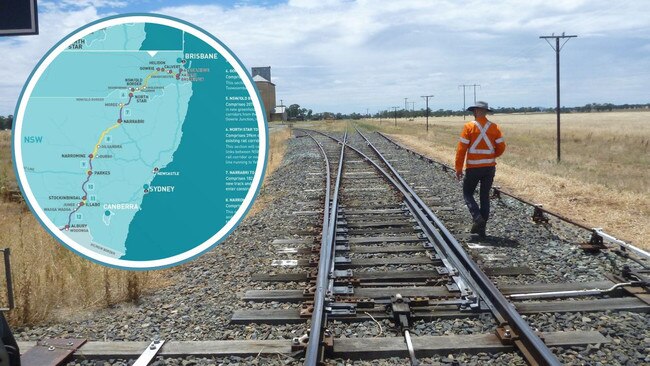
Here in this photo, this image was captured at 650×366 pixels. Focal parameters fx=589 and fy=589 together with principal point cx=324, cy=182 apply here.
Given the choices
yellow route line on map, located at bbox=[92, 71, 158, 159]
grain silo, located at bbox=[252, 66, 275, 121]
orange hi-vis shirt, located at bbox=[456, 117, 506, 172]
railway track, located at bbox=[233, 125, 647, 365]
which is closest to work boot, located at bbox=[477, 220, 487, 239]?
railway track, located at bbox=[233, 125, 647, 365]

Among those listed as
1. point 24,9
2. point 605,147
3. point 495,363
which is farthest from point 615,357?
point 605,147

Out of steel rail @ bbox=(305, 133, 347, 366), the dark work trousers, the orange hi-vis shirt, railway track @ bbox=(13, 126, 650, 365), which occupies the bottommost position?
railway track @ bbox=(13, 126, 650, 365)

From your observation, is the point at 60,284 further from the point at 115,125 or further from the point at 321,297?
the point at 115,125

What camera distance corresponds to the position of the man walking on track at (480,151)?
778 centimetres

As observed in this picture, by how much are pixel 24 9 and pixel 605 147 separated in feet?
135

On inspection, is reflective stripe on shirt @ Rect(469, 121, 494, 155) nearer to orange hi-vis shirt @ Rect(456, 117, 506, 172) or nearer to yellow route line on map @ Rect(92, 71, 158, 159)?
orange hi-vis shirt @ Rect(456, 117, 506, 172)

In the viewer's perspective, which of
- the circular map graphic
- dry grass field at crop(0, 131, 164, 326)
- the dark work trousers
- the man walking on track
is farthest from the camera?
the dark work trousers

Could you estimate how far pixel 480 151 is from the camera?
7.92 meters

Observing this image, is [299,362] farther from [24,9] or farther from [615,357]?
[24,9]

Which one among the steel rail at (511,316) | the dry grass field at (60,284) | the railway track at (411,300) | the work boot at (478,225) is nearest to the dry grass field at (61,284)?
the dry grass field at (60,284)

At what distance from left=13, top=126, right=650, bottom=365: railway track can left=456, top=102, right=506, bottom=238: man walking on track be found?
1.35ft

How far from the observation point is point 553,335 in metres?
4.24

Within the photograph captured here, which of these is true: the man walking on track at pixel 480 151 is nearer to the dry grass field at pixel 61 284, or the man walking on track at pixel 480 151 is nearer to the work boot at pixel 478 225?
the work boot at pixel 478 225

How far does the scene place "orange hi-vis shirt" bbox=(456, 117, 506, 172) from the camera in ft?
25.8
